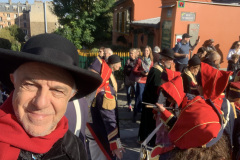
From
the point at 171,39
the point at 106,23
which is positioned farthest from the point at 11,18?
the point at 171,39

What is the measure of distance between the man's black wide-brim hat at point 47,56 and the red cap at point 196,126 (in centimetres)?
93

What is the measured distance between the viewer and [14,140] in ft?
3.16

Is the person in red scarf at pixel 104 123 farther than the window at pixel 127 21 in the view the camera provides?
No

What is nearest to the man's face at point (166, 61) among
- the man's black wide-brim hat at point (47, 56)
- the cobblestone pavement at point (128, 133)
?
the cobblestone pavement at point (128, 133)

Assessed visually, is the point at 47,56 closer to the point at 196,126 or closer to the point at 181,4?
the point at 196,126

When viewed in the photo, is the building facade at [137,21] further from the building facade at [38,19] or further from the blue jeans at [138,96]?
the building facade at [38,19]

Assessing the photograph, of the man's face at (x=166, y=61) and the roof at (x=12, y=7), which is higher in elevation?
the roof at (x=12, y=7)

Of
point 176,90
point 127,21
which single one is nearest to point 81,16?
point 127,21

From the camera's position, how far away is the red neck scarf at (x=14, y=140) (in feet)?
3.14

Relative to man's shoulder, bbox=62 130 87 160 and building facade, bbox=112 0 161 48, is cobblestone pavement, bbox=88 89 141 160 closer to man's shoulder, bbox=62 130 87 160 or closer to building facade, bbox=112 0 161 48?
man's shoulder, bbox=62 130 87 160

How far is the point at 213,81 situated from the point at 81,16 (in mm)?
17175

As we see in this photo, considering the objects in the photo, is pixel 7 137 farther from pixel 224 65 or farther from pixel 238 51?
pixel 224 65

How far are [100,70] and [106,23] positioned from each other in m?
17.0

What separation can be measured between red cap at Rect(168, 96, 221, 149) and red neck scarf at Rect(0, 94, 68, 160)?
3.65ft
